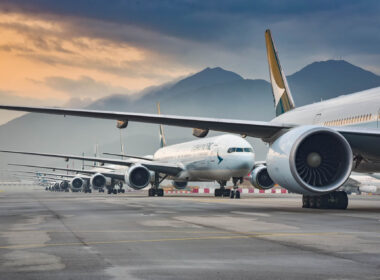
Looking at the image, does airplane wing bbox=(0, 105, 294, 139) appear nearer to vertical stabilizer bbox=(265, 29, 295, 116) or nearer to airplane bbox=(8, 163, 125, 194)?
vertical stabilizer bbox=(265, 29, 295, 116)

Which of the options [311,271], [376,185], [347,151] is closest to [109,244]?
[311,271]

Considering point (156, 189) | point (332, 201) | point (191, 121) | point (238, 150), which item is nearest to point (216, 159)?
point (238, 150)

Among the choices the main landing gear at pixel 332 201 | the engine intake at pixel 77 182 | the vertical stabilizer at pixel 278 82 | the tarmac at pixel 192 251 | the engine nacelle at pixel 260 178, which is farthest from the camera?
the engine intake at pixel 77 182

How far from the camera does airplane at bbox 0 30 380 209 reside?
13578 millimetres

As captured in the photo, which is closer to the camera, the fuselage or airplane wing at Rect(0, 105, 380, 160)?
airplane wing at Rect(0, 105, 380, 160)

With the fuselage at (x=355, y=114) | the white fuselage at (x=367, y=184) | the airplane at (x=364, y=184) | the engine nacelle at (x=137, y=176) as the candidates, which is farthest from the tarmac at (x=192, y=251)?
the white fuselage at (x=367, y=184)

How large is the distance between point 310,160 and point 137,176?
22.3 meters

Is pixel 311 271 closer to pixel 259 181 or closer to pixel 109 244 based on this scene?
pixel 109 244

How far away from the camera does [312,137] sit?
1438 centimetres

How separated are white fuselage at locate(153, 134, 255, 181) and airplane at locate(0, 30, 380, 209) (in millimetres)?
13875

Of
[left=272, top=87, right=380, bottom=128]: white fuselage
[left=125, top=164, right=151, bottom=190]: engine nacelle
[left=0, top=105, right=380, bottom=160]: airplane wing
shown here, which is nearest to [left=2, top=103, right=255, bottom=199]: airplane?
[left=125, top=164, right=151, bottom=190]: engine nacelle

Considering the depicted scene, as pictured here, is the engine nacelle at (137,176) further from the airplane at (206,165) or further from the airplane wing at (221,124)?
the airplane wing at (221,124)

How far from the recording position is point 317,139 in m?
14.4

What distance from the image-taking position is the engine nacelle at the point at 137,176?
114 feet
